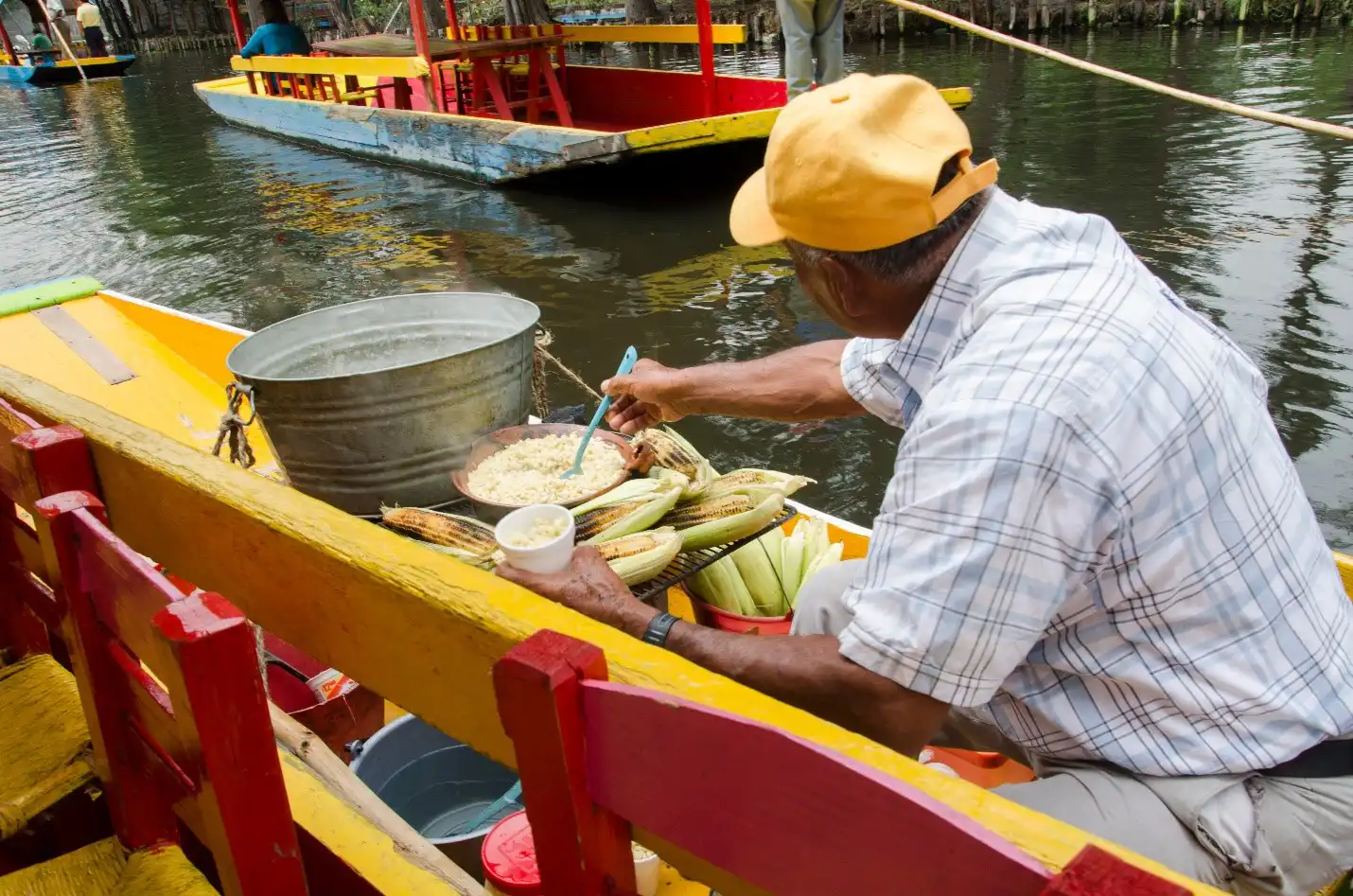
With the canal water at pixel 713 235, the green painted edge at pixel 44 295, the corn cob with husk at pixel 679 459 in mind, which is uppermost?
the green painted edge at pixel 44 295

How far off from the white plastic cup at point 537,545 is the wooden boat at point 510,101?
25.2 feet

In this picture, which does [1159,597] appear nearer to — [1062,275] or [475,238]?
[1062,275]

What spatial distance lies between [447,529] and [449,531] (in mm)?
13

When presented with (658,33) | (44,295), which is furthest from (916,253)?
(658,33)

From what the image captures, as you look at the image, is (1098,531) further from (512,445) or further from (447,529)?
(512,445)

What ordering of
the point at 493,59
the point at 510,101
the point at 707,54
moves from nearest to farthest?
the point at 707,54 → the point at 493,59 → the point at 510,101

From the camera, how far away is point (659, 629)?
1830 mm

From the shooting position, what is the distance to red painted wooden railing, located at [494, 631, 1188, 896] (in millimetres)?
765

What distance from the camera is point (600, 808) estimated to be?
1.09 metres

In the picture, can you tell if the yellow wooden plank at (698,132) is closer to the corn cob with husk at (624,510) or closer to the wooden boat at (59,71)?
the corn cob with husk at (624,510)

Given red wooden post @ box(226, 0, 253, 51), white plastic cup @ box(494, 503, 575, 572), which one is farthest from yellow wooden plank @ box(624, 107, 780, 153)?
red wooden post @ box(226, 0, 253, 51)

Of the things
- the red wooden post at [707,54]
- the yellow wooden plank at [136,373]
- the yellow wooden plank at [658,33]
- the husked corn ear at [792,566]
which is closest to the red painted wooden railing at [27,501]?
the yellow wooden plank at [136,373]

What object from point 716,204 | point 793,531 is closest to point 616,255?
point 716,204

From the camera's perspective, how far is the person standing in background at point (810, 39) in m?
10.1
